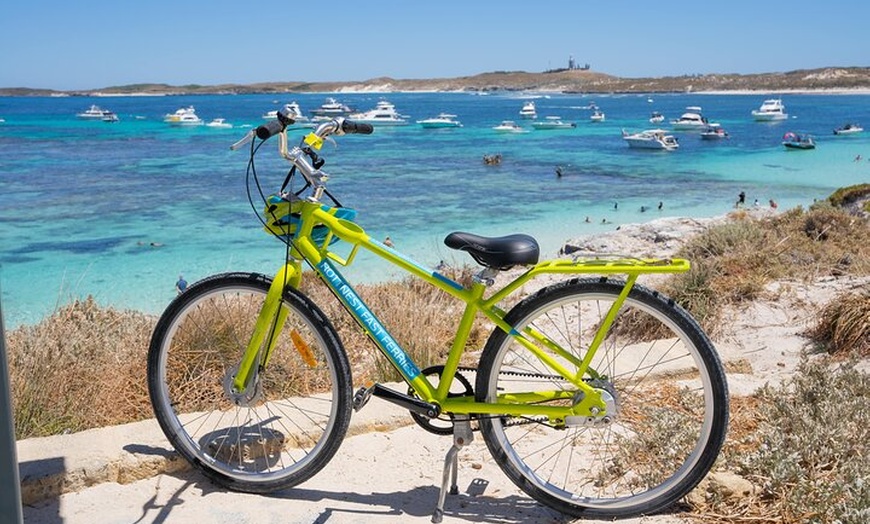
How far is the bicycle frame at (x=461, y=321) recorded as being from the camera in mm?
3135

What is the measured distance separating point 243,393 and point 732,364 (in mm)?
3304

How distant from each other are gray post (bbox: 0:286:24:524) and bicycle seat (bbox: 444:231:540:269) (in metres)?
1.59

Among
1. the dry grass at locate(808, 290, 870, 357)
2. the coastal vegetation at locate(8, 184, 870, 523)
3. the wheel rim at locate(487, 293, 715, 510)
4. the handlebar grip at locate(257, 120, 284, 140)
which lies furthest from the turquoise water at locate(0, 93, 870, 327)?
the dry grass at locate(808, 290, 870, 357)

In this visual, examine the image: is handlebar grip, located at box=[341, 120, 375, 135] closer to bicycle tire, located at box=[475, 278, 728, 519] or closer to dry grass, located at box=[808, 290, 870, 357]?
bicycle tire, located at box=[475, 278, 728, 519]

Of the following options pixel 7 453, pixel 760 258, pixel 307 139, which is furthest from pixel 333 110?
pixel 7 453

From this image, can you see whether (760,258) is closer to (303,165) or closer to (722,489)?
(722,489)

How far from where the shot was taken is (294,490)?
359 centimetres

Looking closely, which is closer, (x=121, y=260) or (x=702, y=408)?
(x=702, y=408)

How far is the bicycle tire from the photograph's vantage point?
10.1 ft

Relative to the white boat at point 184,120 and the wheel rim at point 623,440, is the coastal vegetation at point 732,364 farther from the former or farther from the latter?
the white boat at point 184,120

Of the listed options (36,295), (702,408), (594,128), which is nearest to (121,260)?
(36,295)

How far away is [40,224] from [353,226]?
22921mm

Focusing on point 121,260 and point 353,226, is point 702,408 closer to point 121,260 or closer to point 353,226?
point 353,226

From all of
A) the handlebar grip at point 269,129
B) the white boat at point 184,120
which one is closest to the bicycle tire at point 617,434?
the handlebar grip at point 269,129
